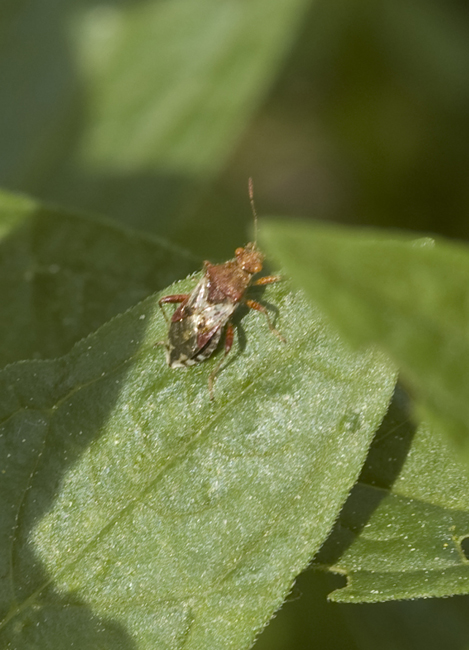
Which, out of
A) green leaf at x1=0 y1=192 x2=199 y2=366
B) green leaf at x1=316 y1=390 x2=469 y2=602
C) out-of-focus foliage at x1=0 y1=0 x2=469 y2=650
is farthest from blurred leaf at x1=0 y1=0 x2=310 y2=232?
green leaf at x1=316 y1=390 x2=469 y2=602

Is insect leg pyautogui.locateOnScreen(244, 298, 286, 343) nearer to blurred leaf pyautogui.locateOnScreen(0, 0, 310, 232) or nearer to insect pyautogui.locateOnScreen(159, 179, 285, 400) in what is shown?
insect pyautogui.locateOnScreen(159, 179, 285, 400)

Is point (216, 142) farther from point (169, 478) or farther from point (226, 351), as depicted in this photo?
point (169, 478)

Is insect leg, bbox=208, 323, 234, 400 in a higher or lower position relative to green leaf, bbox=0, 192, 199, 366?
higher

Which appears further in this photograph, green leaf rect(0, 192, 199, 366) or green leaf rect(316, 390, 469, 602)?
green leaf rect(0, 192, 199, 366)

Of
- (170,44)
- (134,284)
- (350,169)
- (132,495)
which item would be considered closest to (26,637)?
(132,495)

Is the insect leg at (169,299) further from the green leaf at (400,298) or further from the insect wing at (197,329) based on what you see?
the green leaf at (400,298)

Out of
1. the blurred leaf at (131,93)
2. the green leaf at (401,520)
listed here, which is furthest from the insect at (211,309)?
the blurred leaf at (131,93)

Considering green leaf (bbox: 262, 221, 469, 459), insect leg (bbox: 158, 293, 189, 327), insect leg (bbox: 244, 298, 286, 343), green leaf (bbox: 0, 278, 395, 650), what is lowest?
green leaf (bbox: 0, 278, 395, 650)

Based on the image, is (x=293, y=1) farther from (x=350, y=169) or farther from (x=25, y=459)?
(x=25, y=459)
